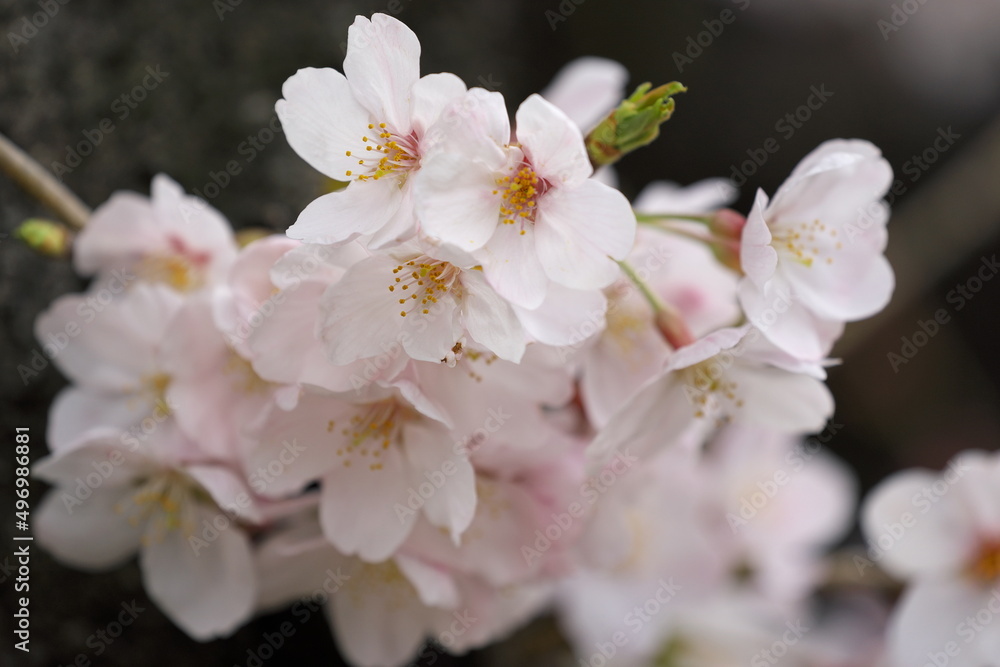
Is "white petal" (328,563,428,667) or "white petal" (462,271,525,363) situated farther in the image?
"white petal" (328,563,428,667)

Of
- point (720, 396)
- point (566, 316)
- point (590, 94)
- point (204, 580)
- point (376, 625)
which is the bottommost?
point (376, 625)

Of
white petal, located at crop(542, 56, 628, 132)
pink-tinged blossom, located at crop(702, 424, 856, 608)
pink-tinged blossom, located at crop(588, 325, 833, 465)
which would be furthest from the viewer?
pink-tinged blossom, located at crop(702, 424, 856, 608)

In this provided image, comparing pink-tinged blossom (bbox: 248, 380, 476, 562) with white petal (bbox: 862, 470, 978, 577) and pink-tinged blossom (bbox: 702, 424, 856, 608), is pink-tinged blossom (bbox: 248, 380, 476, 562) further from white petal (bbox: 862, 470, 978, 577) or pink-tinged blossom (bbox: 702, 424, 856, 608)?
pink-tinged blossom (bbox: 702, 424, 856, 608)

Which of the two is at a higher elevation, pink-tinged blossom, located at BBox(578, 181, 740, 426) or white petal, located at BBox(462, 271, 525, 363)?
white petal, located at BBox(462, 271, 525, 363)

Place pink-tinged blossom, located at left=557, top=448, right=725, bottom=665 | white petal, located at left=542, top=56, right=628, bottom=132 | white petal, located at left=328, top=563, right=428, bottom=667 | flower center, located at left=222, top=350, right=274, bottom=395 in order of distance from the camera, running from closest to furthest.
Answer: flower center, located at left=222, top=350, right=274, bottom=395
white petal, located at left=328, top=563, right=428, bottom=667
white petal, located at left=542, top=56, right=628, bottom=132
pink-tinged blossom, located at left=557, top=448, right=725, bottom=665

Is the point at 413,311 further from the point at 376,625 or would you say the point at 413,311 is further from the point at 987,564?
the point at 987,564

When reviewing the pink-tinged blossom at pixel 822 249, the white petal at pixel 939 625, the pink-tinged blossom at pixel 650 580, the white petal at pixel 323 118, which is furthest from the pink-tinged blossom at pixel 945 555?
the white petal at pixel 323 118

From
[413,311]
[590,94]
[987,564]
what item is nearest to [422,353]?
[413,311]

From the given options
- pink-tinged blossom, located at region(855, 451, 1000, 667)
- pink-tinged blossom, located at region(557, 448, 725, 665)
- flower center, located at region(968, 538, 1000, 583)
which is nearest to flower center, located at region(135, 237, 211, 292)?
pink-tinged blossom, located at region(557, 448, 725, 665)
